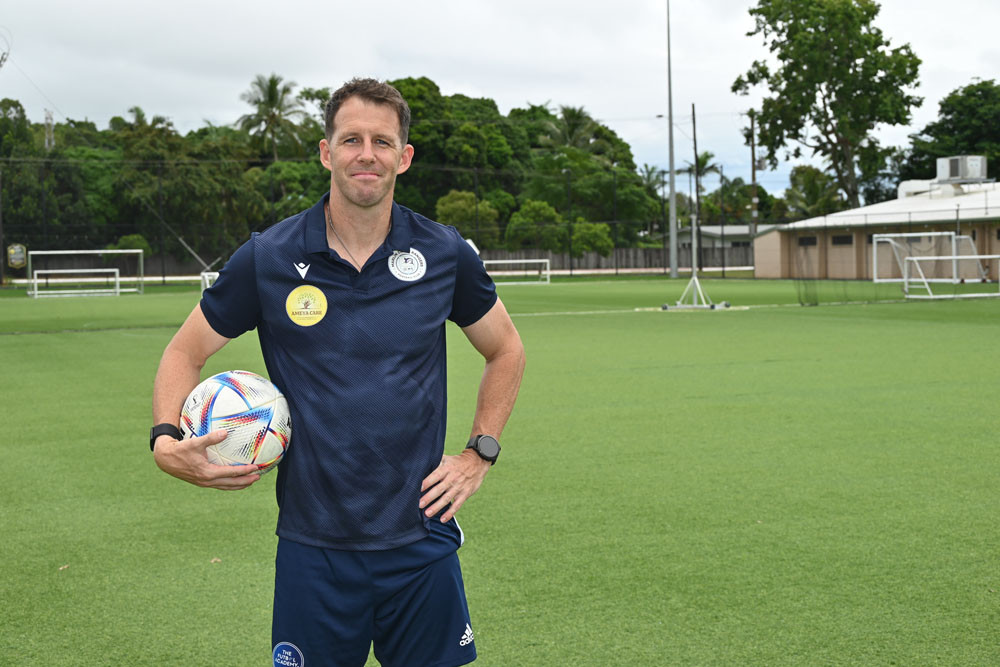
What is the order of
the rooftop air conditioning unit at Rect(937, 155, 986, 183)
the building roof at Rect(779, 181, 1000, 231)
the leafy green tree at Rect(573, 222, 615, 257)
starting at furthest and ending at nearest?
the leafy green tree at Rect(573, 222, 615, 257), the rooftop air conditioning unit at Rect(937, 155, 986, 183), the building roof at Rect(779, 181, 1000, 231)

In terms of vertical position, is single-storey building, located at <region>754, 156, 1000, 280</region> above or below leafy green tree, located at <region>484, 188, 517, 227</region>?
below

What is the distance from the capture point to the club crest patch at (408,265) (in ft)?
8.38

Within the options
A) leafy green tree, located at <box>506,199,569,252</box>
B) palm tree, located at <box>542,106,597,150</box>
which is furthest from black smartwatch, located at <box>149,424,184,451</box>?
palm tree, located at <box>542,106,597,150</box>

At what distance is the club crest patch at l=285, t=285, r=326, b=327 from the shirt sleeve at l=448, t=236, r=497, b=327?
370 mm

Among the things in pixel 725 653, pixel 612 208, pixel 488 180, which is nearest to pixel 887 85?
pixel 612 208

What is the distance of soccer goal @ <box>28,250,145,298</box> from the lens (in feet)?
143

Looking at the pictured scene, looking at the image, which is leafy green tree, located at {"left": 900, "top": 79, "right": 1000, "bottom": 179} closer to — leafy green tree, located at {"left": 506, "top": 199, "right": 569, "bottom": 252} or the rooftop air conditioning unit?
the rooftop air conditioning unit

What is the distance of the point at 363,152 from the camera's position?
99.6 inches

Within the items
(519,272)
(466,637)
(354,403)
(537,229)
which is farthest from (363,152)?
(537,229)

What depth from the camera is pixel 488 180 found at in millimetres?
64188

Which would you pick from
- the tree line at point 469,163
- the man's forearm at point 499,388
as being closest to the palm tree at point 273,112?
the tree line at point 469,163

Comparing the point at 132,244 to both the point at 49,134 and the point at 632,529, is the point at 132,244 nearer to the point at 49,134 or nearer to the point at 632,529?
the point at 49,134

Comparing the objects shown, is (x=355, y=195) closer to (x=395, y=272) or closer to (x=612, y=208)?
(x=395, y=272)

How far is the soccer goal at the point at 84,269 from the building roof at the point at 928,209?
92.4ft
